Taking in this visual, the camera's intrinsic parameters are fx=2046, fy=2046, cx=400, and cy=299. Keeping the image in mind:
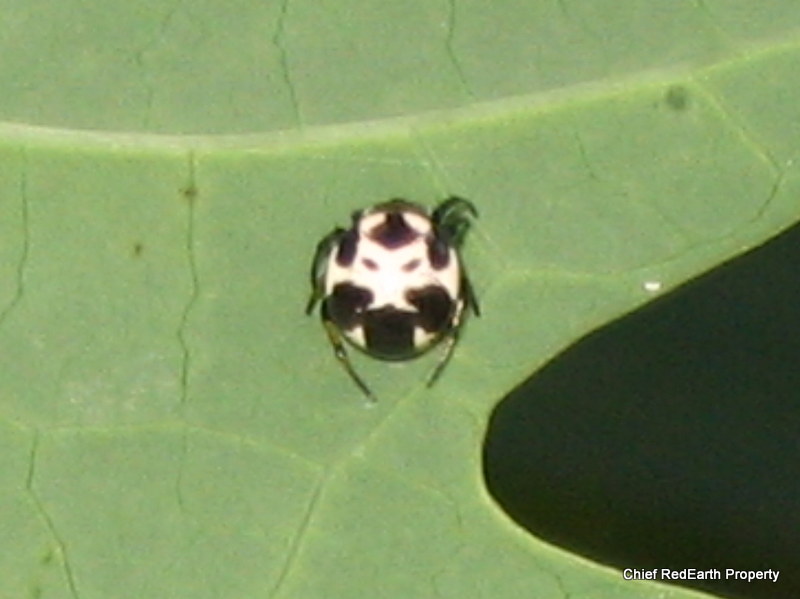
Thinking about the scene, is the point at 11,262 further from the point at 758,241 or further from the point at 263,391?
the point at 758,241

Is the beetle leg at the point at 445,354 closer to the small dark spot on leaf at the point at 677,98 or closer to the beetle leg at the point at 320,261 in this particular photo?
the beetle leg at the point at 320,261

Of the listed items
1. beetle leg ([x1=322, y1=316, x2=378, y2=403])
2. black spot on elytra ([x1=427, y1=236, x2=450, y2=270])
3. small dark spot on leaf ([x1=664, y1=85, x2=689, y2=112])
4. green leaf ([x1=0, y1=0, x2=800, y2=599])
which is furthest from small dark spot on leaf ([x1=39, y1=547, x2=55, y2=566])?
small dark spot on leaf ([x1=664, y1=85, x2=689, y2=112])

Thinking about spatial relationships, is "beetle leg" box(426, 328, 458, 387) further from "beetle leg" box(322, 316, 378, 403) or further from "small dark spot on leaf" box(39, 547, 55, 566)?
"small dark spot on leaf" box(39, 547, 55, 566)

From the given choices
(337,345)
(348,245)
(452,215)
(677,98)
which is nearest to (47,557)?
(337,345)

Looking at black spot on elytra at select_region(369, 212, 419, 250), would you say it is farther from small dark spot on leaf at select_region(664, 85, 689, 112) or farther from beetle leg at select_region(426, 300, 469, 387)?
small dark spot on leaf at select_region(664, 85, 689, 112)

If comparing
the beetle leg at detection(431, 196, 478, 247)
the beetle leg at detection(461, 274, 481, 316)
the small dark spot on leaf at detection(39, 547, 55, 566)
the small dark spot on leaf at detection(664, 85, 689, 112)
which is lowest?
the small dark spot on leaf at detection(39, 547, 55, 566)

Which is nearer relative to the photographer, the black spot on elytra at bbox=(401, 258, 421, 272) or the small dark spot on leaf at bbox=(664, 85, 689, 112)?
the small dark spot on leaf at bbox=(664, 85, 689, 112)

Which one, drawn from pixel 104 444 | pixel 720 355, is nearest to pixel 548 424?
pixel 720 355

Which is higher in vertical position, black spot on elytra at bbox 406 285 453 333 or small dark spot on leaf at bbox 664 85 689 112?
small dark spot on leaf at bbox 664 85 689 112

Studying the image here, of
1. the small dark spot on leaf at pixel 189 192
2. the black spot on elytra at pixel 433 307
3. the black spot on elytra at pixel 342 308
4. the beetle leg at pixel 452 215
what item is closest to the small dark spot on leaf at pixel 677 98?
the beetle leg at pixel 452 215
